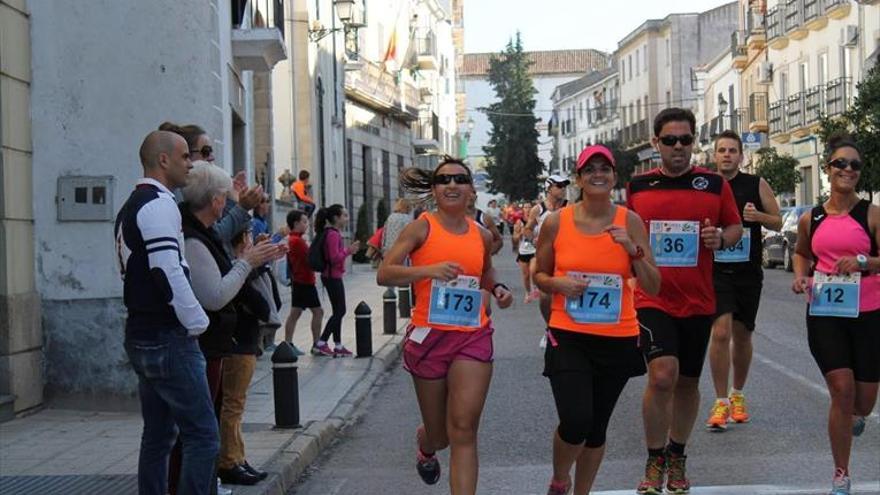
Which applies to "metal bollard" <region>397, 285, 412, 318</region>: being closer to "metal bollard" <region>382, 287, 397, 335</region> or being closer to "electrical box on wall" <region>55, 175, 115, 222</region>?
"metal bollard" <region>382, 287, 397, 335</region>

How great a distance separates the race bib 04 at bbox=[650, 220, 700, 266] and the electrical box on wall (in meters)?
5.09

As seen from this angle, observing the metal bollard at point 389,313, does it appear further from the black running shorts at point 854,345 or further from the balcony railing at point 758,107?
the balcony railing at point 758,107

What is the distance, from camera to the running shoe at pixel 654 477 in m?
7.44

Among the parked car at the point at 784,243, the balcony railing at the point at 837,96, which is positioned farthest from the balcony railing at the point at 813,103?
the parked car at the point at 784,243

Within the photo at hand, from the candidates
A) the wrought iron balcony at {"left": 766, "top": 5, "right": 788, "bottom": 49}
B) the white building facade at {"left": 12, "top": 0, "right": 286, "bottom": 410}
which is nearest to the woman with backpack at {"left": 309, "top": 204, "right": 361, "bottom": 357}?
the white building facade at {"left": 12, "top": 0, "right": 286, "bottom": 410}

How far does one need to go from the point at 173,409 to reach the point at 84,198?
522cm

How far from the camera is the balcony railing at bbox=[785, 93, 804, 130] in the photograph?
160 feet

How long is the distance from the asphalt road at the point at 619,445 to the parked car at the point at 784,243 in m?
17.4

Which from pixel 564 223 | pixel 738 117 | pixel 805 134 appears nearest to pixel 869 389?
pixel 564 223

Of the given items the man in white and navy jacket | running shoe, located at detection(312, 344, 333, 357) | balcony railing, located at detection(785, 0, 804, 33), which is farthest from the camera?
balcony railing, located at detection(785, 0, 804, 33)

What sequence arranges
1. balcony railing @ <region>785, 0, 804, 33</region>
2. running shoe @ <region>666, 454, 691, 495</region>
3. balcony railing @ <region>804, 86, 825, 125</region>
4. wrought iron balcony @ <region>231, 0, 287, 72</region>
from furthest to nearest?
balcony railing @ <region>785, 0, 804, 33</region> < balcony railing @ <region>804, 86, 825, 125</region> < wrought iron balcony @ <region>231, 0, 287, 72</region> < running shoe @ <region>666, 454, 691, 495</region>

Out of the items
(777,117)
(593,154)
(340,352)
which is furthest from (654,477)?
(777,117)

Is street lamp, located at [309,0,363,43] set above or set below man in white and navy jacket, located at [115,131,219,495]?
above

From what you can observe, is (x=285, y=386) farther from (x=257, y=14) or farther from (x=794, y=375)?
(x=257, y=14)
